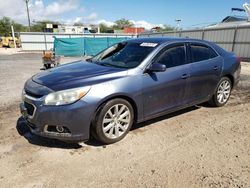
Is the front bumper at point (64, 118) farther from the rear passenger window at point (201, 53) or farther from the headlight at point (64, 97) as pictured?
the rear passenger window at point (201, 53)

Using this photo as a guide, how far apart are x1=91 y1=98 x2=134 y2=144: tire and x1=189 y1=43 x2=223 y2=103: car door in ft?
5.08

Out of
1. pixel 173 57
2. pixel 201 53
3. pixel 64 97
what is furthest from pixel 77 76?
pixel 201 53

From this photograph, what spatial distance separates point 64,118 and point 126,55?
69.2 inches

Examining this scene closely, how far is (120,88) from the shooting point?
3.69 metres

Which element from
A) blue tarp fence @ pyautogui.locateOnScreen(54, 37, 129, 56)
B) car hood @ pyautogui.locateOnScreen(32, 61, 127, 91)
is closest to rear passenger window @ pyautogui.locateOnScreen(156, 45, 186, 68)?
car hood @ pyautogui.locateOnScreen(32, 61, 127, 91)

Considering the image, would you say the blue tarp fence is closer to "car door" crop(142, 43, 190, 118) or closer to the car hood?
the car hood

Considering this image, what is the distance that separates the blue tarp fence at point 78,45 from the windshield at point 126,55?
20.5m

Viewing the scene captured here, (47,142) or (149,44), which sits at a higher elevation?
(149,44)

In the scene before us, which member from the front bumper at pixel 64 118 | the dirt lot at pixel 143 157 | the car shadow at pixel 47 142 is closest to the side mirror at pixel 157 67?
the dirt lot at pixel 143 157

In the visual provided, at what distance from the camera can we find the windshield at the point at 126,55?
13.8 ft

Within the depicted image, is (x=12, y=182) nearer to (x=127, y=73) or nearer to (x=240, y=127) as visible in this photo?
(x=127, y=73)

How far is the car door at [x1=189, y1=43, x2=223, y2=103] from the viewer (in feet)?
15.7

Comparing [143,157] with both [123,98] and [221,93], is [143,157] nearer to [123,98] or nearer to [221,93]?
[123,98]

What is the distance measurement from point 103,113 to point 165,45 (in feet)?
5.84
